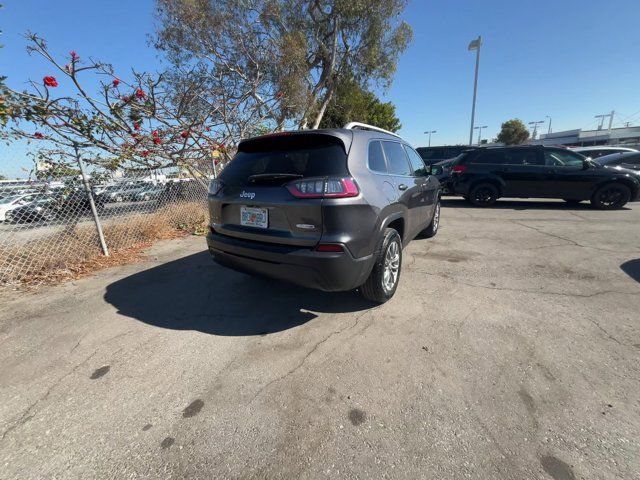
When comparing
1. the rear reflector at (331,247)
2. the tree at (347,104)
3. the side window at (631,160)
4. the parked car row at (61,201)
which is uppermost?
the tree at (347,104)

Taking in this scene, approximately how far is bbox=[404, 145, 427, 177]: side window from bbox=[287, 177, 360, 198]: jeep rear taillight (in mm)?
2043

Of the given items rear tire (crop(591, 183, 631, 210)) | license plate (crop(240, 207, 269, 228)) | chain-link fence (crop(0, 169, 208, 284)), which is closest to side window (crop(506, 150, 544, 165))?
rear tire (crop(591, 183, 631, 210))

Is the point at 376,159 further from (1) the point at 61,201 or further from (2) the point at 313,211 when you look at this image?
(1) the point at 61,201

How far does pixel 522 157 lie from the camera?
835cm

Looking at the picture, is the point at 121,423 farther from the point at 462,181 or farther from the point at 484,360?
the point at 462,181

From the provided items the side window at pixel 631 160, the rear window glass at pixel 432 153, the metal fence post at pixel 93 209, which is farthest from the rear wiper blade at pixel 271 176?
the rear window glass at pixel 432 153

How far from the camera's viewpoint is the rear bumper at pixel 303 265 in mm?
2287

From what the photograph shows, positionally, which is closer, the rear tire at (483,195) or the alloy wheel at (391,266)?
the alloy wheel at (391,266)

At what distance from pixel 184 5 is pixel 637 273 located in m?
15.2

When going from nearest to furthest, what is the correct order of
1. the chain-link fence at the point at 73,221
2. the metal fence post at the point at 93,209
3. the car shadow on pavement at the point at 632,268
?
the car shadow on pavement at the point at 632,268, the chain-link fence at the point at 73,221, the metal fence post at the point at 93,209

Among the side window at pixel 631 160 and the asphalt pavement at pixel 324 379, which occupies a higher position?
the side window at pixel 631 160

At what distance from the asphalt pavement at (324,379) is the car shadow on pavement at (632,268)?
70 millimetres

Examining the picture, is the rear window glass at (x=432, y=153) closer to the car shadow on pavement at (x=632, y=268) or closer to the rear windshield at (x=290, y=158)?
the car shadow on pavement at (x=632, y=268)

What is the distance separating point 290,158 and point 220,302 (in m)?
1.73
